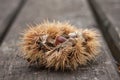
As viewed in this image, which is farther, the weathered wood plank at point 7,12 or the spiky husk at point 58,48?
the weathered wood plank at point 7,12

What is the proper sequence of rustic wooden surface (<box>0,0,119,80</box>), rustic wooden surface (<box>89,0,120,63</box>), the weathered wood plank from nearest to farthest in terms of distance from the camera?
1. rustic wooden surface (<box>0,0,119,80</box>)
2. rustic wooden surface (<box>89,0,120,63</box>)
3. the weathered wood plank

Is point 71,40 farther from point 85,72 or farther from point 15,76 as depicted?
point 15,76

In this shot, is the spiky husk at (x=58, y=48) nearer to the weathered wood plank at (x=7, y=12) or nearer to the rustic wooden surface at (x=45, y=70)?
the rustic wooden surface at (x=45, y=70)

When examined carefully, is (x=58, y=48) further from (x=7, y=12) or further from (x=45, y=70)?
(x=7, y=12)

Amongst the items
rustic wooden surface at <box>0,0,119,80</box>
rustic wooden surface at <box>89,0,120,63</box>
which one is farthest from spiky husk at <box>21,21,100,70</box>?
rustic wooden surface at <box>89,0,120,63</box>

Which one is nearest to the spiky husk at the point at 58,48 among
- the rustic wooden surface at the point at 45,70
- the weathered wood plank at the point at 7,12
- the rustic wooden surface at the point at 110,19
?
the rustic wooden surface at the point at 45,70

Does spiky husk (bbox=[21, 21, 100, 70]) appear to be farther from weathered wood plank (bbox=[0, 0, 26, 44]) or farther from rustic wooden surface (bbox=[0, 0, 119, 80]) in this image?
weathered wood plank (bbox=[0, 0, 26, 44])
